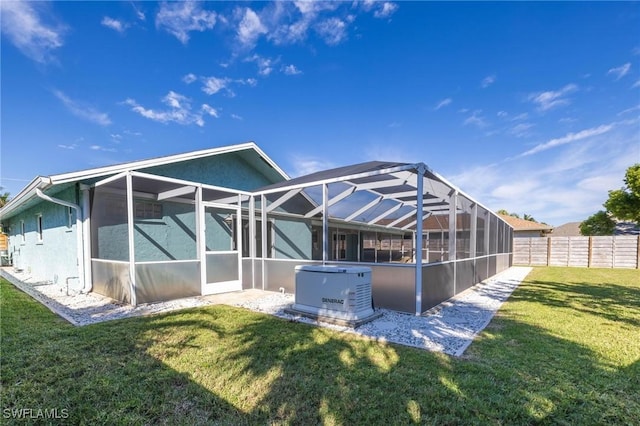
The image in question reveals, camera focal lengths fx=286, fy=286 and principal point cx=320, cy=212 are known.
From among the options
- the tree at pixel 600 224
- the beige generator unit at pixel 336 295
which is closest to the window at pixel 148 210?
the beige generator unit at pixel 336 295

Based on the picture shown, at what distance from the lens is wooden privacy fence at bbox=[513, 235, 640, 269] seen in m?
15.3

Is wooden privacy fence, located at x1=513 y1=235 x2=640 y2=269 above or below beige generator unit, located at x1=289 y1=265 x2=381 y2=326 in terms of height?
below

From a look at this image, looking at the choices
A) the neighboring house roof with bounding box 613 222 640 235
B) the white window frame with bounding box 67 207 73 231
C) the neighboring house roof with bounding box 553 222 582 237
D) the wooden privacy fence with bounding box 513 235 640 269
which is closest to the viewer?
the white window frame with bounding box 67 207 73 231

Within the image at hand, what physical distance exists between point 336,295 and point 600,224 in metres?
29.4

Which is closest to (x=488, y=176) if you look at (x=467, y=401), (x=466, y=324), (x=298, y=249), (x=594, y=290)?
(x=594, y=290)

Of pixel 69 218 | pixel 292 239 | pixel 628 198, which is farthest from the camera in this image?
pixel 628 198

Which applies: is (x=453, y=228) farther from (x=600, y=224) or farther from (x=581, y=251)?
(x=600, y=224)

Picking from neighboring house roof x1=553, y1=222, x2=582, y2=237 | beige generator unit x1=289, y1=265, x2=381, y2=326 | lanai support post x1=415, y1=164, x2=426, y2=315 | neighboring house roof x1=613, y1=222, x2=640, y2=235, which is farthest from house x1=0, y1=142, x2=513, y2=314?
neighboring house roof x1=553, y1=222, x2=582, y2=237

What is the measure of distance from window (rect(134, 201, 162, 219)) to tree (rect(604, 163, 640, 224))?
27361 mm

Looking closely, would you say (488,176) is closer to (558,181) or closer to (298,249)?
(558,181)

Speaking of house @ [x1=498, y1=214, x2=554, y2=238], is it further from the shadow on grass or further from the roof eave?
the roof eave

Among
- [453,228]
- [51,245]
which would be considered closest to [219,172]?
[51,245]

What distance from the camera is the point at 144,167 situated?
23.1 ft

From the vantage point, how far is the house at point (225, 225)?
618cm
